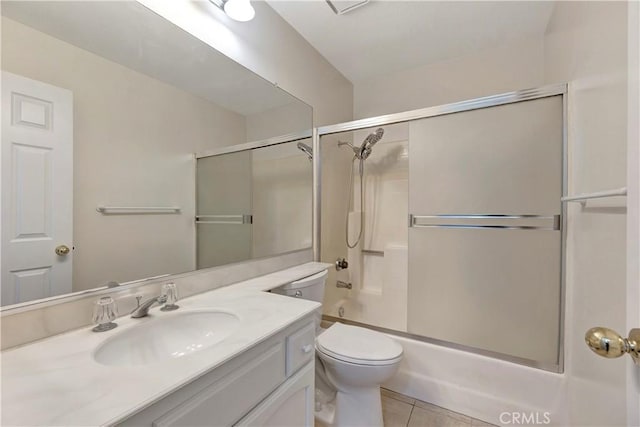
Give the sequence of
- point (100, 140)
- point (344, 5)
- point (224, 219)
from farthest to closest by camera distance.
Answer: point (344, 5), point (224, 219), point (100, 140)

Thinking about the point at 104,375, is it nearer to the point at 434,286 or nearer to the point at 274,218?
the point at 274,218

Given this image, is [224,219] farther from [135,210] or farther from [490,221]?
[490,221]

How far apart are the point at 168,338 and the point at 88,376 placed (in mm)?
337


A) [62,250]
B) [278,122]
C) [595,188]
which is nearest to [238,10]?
[278,122]

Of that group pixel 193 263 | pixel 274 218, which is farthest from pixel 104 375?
pixel 274 218

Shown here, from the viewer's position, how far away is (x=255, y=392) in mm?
739

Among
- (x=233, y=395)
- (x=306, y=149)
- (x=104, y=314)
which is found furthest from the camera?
(x=306, y=149)

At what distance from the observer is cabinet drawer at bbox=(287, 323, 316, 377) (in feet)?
2.83

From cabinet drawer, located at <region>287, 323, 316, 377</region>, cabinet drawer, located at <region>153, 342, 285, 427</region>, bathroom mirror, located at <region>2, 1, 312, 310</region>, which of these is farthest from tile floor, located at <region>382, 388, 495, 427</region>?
bathroom mirror, located at <region>2, 1, 312, 310</region>

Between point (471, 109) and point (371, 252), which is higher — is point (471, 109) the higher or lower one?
the higher one

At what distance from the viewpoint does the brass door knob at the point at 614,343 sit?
0.42 meters

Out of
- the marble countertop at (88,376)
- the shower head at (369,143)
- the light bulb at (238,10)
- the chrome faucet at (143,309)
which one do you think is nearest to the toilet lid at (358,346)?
the marble countertop at (88,376)

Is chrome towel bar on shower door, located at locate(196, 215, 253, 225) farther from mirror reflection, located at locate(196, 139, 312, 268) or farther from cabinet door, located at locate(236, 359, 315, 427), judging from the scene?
cabinet door, located at locate(236, 359, 315, 427)

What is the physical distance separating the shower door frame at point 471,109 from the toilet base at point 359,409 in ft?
1.71
